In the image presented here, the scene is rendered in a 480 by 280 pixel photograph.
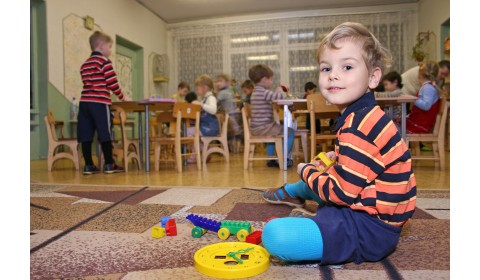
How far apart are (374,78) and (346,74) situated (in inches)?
3.8

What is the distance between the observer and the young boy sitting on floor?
92 centimetres

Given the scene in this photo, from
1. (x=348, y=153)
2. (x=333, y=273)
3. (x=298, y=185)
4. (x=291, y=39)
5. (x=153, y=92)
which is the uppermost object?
(x=291, y=39)

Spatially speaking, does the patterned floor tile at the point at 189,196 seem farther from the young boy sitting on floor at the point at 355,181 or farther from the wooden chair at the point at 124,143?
the wooden chair at the point at 124,143

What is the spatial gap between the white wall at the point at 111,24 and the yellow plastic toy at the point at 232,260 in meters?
4.59

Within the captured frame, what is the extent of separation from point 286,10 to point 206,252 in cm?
743

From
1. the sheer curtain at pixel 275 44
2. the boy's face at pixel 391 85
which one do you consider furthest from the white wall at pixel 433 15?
the boy's face at pixel 391 85

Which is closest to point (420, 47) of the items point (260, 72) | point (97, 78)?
point (260, 72)

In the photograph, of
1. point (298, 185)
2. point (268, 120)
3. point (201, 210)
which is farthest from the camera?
point (268, 120)

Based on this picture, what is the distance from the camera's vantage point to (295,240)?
35.5 inches

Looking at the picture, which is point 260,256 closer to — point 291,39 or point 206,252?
point 206,252

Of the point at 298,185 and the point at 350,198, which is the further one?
the point at 298,185

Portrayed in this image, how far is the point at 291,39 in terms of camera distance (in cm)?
785
